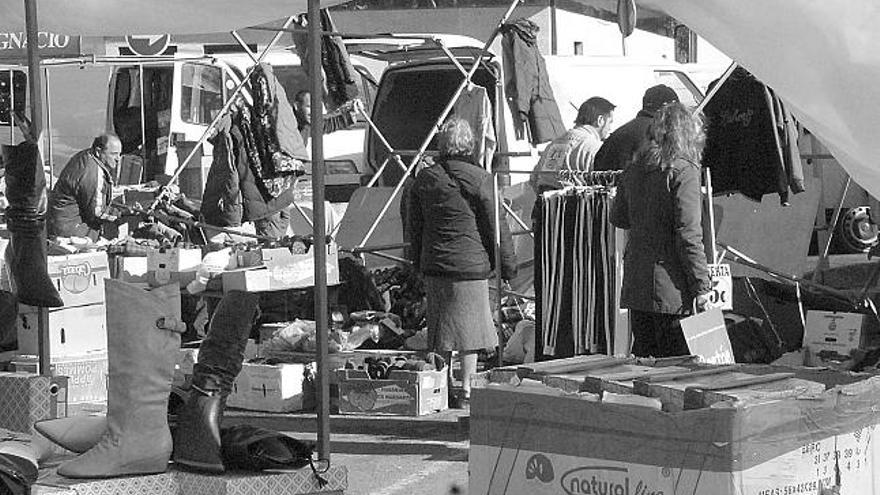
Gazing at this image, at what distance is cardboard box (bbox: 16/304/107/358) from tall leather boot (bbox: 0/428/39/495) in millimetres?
4533

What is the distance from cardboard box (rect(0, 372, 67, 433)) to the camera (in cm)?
565

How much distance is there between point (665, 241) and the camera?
25.2ft

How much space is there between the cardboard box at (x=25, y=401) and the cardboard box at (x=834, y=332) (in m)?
5.55

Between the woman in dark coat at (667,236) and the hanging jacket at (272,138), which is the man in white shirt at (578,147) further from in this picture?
the hanging jacket at (272,138)

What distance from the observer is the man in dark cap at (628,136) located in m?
9.04

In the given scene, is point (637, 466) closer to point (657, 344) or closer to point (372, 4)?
point (657, 344)

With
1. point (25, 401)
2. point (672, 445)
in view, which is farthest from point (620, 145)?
point (672, 445)

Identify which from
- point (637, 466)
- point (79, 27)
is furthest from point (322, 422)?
point (79, 27)

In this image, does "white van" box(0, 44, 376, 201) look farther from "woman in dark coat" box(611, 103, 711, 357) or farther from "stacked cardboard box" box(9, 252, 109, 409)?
"woman in dark coat" box(611, 103, 711, 357)

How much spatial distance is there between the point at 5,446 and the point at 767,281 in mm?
6739

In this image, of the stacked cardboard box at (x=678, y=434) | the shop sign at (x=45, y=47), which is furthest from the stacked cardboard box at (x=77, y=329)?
the shop sign at (x=45, y=47)

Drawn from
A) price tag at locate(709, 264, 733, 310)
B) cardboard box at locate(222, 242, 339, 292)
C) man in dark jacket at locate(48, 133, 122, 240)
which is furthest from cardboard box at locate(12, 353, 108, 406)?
price tag at locate(709, 264, 733, 310)

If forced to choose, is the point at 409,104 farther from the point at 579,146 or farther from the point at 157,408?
the point at 157,408

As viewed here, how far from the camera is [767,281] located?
417 inches
